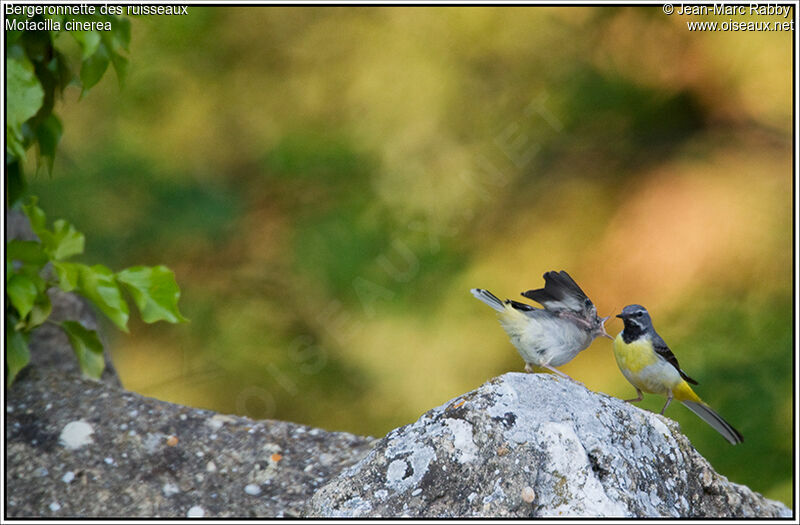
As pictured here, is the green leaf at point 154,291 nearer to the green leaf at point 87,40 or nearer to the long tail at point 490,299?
the green leaf at point 87,40

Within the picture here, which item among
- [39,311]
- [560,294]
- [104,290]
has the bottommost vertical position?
[39,311]

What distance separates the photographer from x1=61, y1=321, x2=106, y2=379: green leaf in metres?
1.69

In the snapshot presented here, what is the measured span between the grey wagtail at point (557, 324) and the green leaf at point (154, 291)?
23.9 inches

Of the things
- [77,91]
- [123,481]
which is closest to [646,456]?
[123,481]

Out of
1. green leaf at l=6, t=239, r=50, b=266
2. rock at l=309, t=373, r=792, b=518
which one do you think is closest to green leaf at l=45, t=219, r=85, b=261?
green leaf at l=6, t=239, r=50, b=266

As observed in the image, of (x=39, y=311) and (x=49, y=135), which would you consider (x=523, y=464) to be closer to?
(x=39, y=311)

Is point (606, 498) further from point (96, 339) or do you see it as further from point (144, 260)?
point (144, 260)

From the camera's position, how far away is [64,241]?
5.43 feet

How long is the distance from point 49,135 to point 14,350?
0.45 m

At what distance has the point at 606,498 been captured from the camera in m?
1.00

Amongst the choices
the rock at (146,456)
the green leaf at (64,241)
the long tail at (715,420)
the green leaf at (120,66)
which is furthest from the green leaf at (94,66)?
the long tail at (715,420)

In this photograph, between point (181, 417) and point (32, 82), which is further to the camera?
point (181, 417)

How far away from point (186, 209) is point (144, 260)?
18cm

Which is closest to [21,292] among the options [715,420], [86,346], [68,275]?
[68,275]
